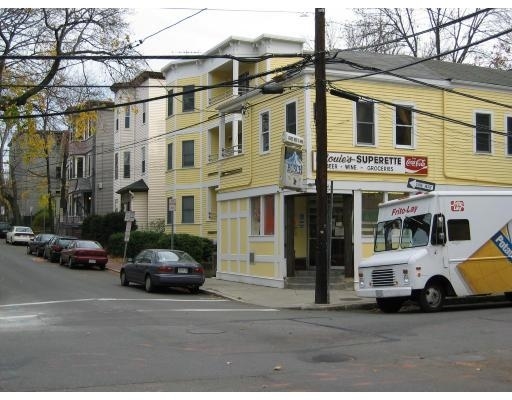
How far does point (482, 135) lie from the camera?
79.4 ft

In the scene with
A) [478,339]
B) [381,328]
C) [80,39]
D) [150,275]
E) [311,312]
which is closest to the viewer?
[478,339]

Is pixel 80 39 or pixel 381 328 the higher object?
pixel 80 39

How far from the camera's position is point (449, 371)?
8195 mm

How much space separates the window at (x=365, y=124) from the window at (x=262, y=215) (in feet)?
12.4

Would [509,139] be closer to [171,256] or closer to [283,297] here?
[283,297]

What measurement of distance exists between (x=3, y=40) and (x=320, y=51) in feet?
40.8

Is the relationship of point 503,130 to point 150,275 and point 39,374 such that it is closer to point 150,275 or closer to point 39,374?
point 150,275

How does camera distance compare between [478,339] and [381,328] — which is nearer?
[478,339]

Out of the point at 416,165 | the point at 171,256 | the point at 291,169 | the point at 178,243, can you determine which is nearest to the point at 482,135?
the point at 416,165

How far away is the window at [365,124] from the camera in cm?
2225

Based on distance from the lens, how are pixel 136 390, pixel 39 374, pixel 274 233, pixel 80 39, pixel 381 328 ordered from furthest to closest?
pixel 80 39 → pixel 274 233 → pixel 381 328 → pixel 39 374 → pixel 136 390

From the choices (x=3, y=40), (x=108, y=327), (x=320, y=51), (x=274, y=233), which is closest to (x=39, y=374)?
(x=108, y=327)

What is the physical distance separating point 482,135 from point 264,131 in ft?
26.7

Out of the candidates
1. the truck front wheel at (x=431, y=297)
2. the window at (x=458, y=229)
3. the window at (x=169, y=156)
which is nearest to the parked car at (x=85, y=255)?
the window at (x=169, y=156)
